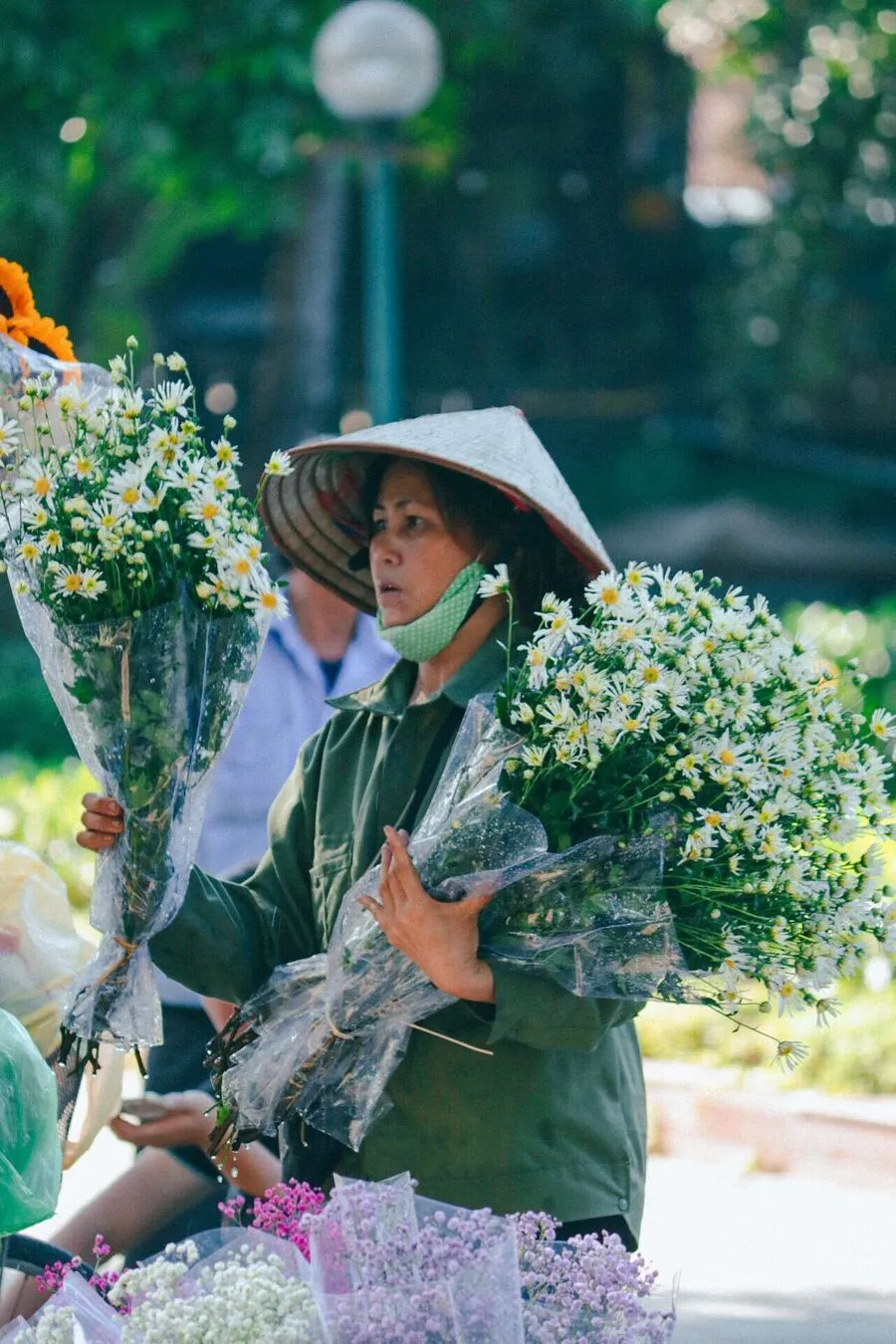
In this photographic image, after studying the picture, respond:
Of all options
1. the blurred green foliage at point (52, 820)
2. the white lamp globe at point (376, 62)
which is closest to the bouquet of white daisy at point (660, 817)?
the blurred green foliage at point (52, 820)

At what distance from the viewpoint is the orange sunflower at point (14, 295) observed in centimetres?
308

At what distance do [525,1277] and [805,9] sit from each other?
65.3 ft

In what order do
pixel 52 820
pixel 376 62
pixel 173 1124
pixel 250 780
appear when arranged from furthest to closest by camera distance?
1. pixel 52 820
2. pixel 376 62
3. pixel 250 780
4. pixel 173 1124

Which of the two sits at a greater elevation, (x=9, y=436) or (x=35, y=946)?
(x=9, y=436)

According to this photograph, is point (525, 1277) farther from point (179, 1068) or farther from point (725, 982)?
point (179, 1068)

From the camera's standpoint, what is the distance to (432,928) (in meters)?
2.55

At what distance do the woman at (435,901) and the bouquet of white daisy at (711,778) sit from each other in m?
0.20

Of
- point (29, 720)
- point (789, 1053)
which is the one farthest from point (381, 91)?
point (29, 720)

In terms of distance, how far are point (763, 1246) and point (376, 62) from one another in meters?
6.07

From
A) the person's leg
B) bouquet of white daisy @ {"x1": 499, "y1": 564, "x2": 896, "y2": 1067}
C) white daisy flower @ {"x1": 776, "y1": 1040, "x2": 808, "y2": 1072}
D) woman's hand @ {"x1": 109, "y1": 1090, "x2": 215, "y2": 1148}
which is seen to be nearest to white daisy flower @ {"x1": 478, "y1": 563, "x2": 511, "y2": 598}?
bouquet of white daisy @ {"x1": 499, "y1": 564, "x2": 896, "y2": 1067}

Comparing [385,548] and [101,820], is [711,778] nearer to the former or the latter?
[385,548]

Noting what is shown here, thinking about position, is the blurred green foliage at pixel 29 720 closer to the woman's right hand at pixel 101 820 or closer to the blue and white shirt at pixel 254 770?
the blue and white shirt at pixel 254 770

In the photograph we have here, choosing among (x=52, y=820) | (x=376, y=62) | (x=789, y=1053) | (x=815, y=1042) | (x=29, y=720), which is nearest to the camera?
(x=789, y=1053)

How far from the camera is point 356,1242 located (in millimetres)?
2088
